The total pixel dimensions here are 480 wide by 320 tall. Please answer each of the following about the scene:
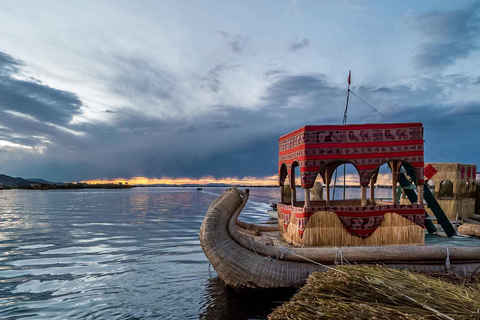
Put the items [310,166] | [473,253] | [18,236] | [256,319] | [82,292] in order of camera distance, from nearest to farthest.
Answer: [256,319] → [473,253] → [82,292] → [310,166] → [18,236]

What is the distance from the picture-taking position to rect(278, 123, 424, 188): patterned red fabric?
37.1ft

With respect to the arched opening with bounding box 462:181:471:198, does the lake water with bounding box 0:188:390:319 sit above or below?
below

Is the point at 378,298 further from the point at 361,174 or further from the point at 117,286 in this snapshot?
the point at 117,286

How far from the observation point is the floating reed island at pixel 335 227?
28.4ft

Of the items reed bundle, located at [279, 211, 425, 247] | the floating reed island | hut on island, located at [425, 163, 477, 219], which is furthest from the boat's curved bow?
hut on island, located at [425, 163, 477, 219]

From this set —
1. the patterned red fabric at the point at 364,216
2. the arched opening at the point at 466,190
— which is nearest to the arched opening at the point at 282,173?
the patterned red fabric at the point at 364,216

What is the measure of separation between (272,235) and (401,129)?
620 centimetres

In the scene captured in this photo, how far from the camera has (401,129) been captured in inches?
451

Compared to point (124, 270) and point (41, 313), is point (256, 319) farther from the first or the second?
point (124, 270)

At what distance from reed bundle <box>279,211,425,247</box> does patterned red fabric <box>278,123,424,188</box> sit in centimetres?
123

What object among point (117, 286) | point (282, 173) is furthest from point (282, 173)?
point (117, 286)

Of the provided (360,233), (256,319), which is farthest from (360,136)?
(256,319)

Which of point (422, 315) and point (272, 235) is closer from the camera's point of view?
point (422, 315)

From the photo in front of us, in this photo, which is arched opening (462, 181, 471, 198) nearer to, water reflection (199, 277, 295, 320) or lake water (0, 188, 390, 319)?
lake water (0, 188, 390, 319)
